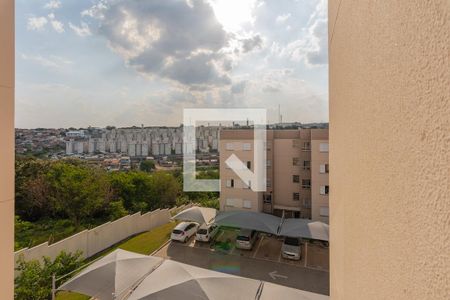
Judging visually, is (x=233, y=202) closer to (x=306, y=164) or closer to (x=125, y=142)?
(x=306, y=164)

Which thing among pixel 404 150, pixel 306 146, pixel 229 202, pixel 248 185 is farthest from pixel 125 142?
pixel 404 150

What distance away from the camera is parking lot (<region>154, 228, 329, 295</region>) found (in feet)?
26.8

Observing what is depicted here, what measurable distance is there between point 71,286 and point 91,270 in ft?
1.59

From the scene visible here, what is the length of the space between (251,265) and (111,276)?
486 centimetres

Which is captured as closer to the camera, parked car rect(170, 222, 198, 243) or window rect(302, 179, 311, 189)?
parked car rect(170, 222, 198, 243)

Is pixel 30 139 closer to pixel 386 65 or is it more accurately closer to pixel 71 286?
pixel 71 286

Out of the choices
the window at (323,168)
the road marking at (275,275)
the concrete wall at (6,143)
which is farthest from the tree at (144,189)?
the concrete wall at (6,143)

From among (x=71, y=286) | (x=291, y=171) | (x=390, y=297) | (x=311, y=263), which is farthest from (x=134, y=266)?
(x=291, y=171)

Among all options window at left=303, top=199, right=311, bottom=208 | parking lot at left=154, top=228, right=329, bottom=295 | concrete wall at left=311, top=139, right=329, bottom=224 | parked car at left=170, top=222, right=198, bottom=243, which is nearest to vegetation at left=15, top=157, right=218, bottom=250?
parked car at left=170, top=222, right=198, bottom=243

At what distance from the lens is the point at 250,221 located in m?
10.8

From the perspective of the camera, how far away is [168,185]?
57.2 ft

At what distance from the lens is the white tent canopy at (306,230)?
974 cm

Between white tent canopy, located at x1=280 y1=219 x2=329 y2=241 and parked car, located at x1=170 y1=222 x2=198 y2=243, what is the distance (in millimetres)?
3965

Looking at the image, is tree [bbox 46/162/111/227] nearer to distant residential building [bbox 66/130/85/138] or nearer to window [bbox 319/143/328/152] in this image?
distant residential building [bbox 66/130/85/138]
